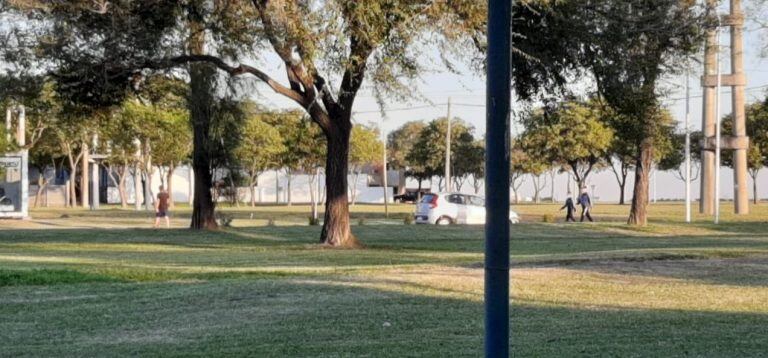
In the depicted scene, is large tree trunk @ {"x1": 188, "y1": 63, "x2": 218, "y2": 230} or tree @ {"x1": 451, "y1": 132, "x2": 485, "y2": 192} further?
tree @ {"x1": 451, "y1": 132, "x2": 485, "y2": 192}

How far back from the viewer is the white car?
40812 mm

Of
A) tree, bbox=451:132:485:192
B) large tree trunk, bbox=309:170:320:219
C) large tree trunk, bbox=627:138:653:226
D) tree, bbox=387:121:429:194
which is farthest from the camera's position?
tree, bbox=387:121:429:194

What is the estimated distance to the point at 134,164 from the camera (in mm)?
68688

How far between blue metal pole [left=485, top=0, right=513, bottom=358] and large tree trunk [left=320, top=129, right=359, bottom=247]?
2192 centimetres

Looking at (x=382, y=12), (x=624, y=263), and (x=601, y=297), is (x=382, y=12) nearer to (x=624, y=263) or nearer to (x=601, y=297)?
(x=624, y=263)

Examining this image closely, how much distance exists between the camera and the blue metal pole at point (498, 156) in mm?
4188

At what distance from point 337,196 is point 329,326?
53.7ft

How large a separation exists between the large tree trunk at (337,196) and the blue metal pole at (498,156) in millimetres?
21916

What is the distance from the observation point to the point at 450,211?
40.9m

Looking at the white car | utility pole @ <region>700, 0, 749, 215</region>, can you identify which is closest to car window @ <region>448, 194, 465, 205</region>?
the white car

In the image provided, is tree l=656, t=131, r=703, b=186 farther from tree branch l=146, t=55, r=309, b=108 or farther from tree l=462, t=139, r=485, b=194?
tree branch l=146, t=55, r=309, b=108

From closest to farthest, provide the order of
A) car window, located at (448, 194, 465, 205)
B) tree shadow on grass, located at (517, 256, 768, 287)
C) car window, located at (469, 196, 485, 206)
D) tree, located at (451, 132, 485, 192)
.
→ tree shadow on grass, located at (517, 256, 768, 287), car window, located at (448, 194, 465, 205), car window, located at (469, 196, 485, 206), tree, located at (451, 132, 485, 192)

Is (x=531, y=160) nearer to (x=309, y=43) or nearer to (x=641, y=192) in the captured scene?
(x=641, y=192)

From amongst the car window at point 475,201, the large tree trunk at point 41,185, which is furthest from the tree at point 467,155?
the car window at point 475,201
